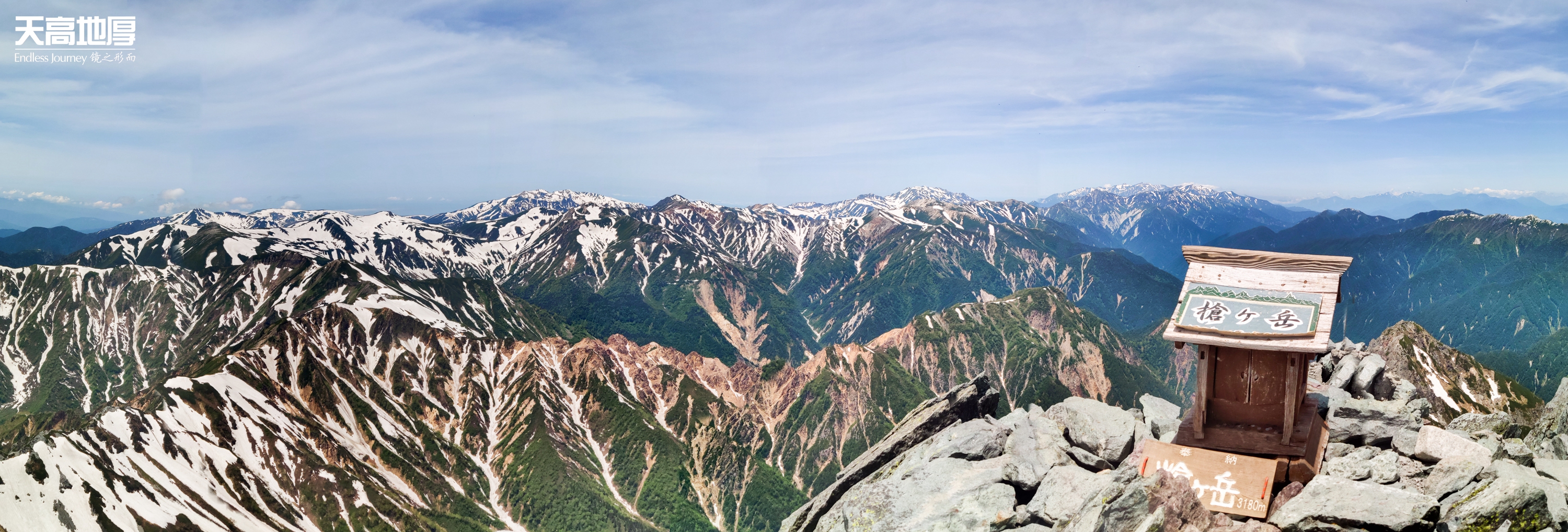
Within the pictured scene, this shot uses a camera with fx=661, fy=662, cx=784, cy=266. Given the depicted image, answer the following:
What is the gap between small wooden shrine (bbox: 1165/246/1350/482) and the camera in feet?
63.1

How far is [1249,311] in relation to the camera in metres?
19.9

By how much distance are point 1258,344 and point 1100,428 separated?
7.75 meters

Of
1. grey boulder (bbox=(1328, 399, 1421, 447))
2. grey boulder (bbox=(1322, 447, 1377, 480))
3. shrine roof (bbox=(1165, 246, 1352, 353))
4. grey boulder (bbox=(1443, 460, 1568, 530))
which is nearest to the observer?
grey boulder (bbox=(1443, 460, 1568, 530))

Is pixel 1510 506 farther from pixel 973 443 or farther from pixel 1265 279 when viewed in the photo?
pixel 973 443

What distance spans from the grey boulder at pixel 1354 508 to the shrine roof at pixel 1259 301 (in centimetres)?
368

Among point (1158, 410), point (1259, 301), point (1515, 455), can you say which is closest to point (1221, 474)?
point (1259, 301)

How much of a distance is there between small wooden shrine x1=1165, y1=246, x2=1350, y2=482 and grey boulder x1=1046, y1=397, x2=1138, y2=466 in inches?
104

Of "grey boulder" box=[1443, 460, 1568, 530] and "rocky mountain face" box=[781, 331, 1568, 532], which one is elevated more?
"grey boulder" box=[1443, 460, 1568, 530]

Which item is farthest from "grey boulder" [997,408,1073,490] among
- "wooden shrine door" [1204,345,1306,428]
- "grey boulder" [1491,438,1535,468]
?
"grey boulder" [1491,438,1535,468]

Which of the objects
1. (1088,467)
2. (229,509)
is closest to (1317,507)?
(1088,467)

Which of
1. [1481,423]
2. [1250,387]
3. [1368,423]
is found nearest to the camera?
[1250,387]

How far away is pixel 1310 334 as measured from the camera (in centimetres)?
1873

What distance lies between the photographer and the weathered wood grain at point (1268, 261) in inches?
784

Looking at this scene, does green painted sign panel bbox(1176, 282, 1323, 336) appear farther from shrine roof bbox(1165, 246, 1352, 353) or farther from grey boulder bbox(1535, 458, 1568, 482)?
grey boulder bbox(1535, 458, 1568, 482)
